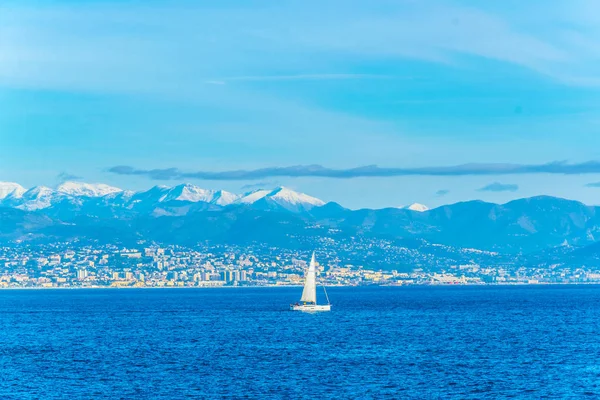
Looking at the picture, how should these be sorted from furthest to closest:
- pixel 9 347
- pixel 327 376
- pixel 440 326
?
pixel 440 326, pixel 9 347, pixel 327 376

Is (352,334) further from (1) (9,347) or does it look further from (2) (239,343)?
(1) (9,347)

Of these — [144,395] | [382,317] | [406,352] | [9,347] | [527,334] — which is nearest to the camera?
[144,395]

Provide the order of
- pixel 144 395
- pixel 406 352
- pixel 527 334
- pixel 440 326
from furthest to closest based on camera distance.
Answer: pixel 440 326 → pixel 527 334 → pixel 406 352 → pixel 144 395

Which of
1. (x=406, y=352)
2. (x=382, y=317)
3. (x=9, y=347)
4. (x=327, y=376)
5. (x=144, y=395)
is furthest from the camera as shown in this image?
(x=382, y=317)

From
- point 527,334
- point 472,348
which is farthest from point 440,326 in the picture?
point 472,348

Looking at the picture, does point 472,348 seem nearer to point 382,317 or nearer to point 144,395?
point 144,395

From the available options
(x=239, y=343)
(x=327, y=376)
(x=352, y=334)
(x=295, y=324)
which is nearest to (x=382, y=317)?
(x=295, y=324)

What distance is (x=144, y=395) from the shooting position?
287ft

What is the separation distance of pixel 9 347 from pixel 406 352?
48598 mm

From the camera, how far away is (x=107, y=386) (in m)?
92.6

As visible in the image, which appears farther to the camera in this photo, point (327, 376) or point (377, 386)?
point (327, 376)

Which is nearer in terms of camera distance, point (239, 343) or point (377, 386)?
point (377, 386)

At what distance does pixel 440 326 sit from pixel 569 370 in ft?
203

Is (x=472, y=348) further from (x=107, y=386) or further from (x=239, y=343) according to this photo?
(x=107, y=386)
